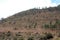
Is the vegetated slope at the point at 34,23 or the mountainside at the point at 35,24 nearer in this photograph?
the mountainside at the point at 35,24

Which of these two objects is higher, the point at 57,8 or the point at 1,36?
the point at 57,8

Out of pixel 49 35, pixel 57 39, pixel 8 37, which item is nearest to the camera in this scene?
pixel 57 39

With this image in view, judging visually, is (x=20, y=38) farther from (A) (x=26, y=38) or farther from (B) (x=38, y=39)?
(B) (x=38, y=39)

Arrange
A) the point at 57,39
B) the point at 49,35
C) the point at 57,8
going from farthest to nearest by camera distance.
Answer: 1. the point at 57,8
2. the point at 49,35
3. the point at 57,39

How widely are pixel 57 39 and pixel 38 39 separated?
2591 millimetres

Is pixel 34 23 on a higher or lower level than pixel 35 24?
higher

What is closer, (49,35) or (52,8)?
(49,35)

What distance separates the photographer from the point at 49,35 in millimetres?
33312

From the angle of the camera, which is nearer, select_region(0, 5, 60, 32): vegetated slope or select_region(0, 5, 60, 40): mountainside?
select_region(0, 5, 60, 40): mountainside

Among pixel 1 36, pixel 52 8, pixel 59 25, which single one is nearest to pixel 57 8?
pixel 52 8

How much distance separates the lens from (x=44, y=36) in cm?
3188

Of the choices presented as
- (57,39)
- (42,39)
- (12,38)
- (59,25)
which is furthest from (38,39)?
(59,25)

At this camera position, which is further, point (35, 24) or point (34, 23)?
point (34, 23)

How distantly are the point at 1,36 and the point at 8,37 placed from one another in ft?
7.44
